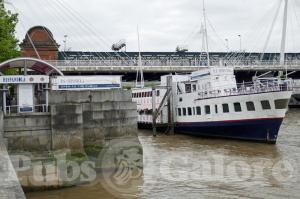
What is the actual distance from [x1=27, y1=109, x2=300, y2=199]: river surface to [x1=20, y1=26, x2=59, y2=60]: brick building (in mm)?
54414

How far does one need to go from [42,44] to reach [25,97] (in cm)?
6840

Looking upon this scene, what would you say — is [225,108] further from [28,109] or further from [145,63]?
[145,63]

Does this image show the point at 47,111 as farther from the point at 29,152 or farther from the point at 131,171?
the point at 131,171

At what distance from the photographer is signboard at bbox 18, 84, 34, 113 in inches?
929

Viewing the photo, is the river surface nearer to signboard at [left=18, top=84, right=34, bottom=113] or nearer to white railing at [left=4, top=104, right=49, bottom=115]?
white railing at [left=4, top=104, right=49, bottom=115]

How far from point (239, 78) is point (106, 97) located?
9252 cm

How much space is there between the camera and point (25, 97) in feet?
77.8

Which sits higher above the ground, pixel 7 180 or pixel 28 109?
pixel 28 109

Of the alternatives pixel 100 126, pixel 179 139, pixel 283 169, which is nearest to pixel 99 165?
pixel 100 126

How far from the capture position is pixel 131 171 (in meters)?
25.0

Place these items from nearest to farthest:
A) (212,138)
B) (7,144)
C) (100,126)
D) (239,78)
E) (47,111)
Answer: (7,144) → (47,111) → (100,126) → (212,138) → (239,78)

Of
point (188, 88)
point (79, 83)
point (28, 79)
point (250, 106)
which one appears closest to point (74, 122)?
point (79, 83)

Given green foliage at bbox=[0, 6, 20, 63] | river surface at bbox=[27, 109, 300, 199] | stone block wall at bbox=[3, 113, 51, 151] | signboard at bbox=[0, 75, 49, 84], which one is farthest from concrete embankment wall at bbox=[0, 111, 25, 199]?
green foliage at bbox=[0, 6, 20, 63]

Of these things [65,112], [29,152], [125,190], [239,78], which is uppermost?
[239,78]
